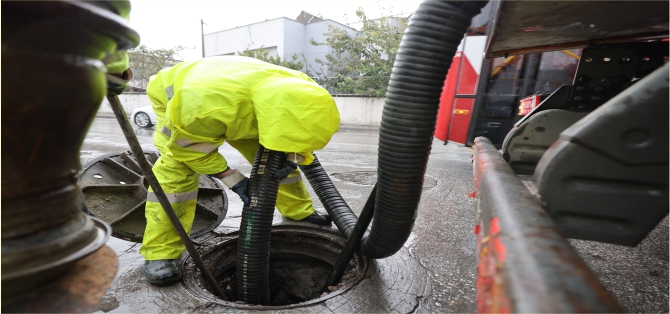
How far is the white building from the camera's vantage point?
63.9 feet

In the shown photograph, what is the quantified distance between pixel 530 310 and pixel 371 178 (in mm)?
4142

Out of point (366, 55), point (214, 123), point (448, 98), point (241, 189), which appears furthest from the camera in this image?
point (366, 55)

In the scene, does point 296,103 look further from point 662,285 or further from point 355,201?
point 662,285

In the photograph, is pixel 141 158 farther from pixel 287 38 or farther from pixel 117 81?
pixel 287 38

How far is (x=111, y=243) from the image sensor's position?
252 cm

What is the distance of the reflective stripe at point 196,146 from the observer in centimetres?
194

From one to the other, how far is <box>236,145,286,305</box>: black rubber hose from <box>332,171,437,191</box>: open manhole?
7.70ft

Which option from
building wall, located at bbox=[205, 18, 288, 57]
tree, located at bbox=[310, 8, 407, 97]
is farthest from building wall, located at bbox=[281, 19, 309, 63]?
tree, located at bbox=[310, 8, 407, 97]

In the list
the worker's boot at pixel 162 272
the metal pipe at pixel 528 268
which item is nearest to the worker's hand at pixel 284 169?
the worker's boot at pixel 162 272

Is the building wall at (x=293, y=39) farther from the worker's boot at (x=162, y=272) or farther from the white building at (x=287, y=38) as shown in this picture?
the worker's boot at (x=162, y=272)

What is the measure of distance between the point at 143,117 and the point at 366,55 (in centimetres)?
957

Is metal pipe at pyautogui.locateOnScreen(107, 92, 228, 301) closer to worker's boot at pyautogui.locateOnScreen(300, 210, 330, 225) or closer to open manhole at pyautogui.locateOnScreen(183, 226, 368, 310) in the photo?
open manhole at pyautogui.locateOnScreen(183, 226, 368, 310)

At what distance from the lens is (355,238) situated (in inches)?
81.3

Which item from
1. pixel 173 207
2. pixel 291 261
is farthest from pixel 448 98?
pixel 173 207
